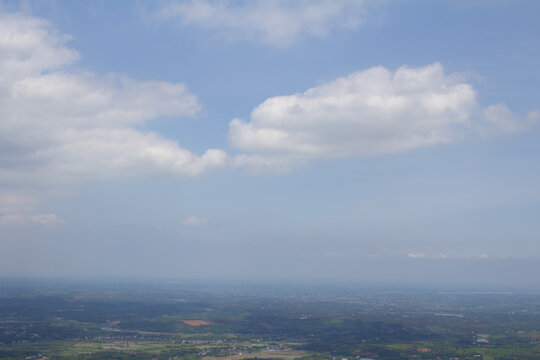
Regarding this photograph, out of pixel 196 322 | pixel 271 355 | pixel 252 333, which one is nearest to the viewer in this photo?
pixel 271 355

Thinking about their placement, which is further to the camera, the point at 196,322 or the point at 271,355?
the point at 196,322

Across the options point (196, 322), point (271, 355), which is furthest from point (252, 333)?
point (271, 355)

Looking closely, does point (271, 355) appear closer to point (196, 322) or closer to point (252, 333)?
point (252, 333)

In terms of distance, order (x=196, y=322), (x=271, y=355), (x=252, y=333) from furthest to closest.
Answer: (x=196, y=322) → (x=252, y=333) → (x=271, y=355)

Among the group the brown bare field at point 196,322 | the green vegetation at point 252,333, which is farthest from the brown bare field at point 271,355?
the brown bare field at point 196,322

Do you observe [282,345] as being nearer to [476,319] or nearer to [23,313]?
[476,319]

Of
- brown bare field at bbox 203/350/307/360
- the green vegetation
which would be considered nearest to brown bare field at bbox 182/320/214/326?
the green vegetation

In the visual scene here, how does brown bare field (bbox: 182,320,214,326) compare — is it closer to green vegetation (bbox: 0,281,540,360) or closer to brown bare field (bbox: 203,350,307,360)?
green vegetation (bbox: 0,281,540,360)

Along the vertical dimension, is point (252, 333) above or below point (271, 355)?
below

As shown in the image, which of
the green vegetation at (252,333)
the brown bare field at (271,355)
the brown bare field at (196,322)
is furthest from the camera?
the brown bare field at (196,322)

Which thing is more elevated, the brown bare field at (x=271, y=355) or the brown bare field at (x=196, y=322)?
the brown bare field at (x=271, y=355)

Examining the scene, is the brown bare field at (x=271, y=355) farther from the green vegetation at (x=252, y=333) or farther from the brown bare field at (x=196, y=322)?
the brown bare field at (x=196, y=322)

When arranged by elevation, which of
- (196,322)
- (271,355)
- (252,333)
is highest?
(271,355)
